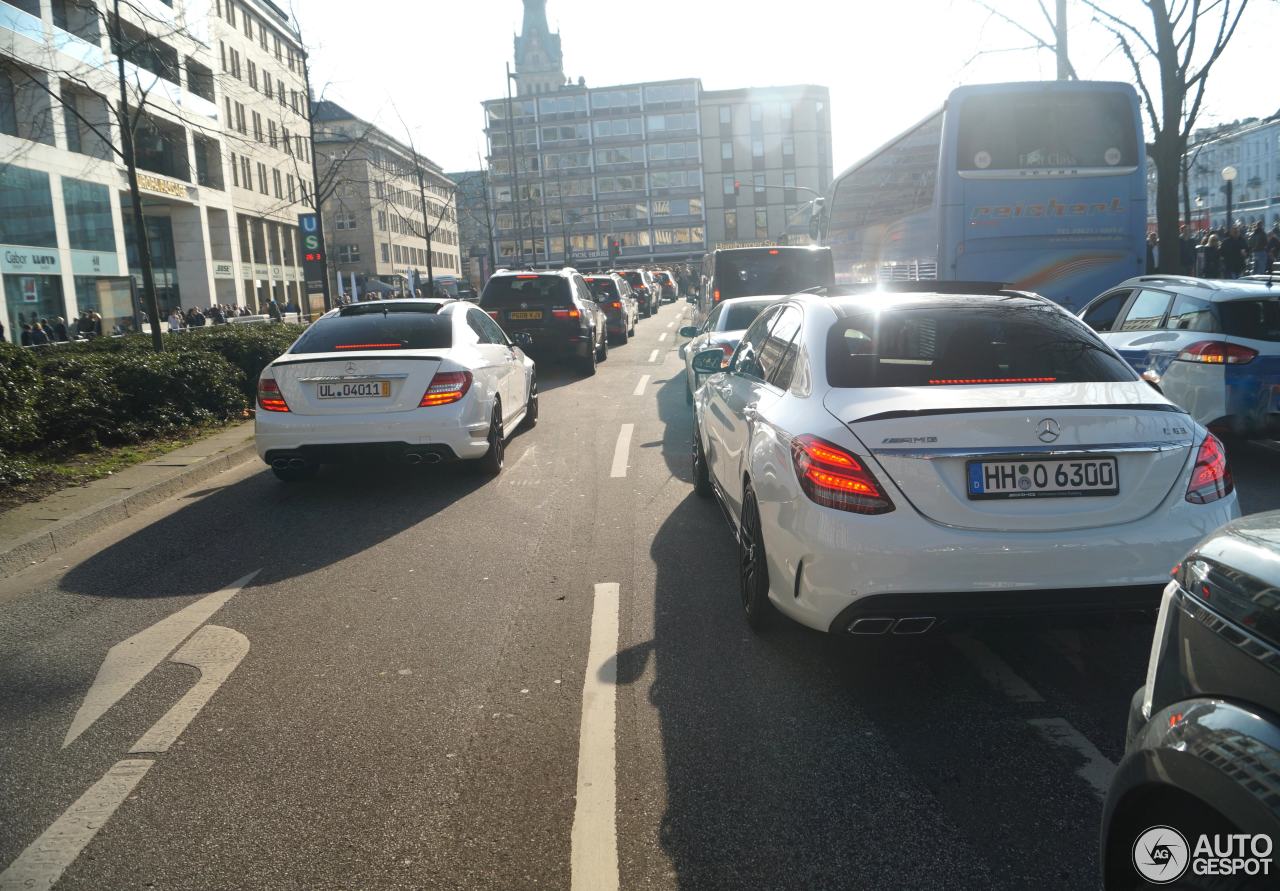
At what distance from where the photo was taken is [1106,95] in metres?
12.5

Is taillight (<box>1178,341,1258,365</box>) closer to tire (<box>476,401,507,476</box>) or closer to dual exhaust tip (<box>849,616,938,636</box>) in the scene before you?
dual exhaust tip (<box>849,616,938,636</box>)

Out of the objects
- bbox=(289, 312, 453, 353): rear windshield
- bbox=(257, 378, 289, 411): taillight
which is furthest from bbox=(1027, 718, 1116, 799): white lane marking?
bbox=(257, 378, 289, 411): taillight

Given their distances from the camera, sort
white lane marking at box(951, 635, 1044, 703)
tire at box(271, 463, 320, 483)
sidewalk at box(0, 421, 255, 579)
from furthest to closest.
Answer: tire at box(271, 463, 320, 483) < sidewalk at box(0, 421, 255, 579) < white lane marking at box(951, 635, 1044, 703)

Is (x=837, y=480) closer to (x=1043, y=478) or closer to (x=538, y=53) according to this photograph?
(x=1043, y=478)

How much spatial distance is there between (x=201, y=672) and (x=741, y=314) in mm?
8007

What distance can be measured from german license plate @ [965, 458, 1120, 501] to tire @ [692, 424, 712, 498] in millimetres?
3682

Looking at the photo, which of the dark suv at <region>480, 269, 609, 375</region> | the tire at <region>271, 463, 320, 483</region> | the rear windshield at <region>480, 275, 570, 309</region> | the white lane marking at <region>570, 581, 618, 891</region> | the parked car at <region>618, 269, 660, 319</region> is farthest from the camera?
the parked car at <region>618, 269, 660, 319</region>

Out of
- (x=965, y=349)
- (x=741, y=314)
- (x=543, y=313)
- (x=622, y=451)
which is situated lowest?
(x=622, y=451)

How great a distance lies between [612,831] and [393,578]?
321 cm

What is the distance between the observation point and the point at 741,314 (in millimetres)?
11492

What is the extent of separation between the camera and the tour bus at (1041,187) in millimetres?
12484

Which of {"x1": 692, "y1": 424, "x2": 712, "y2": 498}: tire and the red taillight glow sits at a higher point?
the red taillight glow

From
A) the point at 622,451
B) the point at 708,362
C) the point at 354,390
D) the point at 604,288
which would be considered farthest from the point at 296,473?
the point at 604,288

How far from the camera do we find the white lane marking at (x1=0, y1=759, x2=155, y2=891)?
2.87m
